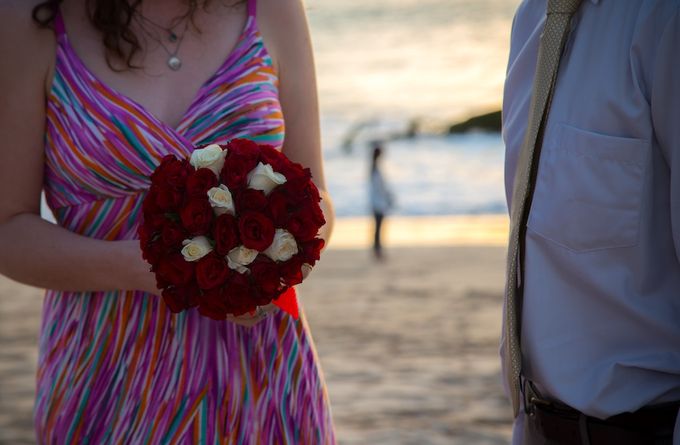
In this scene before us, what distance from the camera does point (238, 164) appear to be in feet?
7.78

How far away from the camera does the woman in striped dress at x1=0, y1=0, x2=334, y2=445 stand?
102 inches

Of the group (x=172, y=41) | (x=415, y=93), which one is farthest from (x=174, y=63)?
(x=415, y=93)

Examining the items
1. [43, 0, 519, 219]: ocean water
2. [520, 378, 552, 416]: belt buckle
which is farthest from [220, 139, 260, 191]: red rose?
[43, 0, 519, 219]: ocean water

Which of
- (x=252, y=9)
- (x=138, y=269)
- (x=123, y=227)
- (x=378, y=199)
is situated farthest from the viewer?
(x=378, y=199)

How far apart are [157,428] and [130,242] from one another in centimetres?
44

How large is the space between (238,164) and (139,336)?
0.55 m

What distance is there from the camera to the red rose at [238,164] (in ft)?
7.76

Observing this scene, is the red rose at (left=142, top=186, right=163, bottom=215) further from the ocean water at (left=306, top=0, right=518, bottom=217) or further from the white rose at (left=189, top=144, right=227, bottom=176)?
the ocean water at (left=306, top=0, right=518, bottom=217)

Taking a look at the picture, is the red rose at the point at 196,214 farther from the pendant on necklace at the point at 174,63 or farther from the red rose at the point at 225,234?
the pendant on necklace at the point at 174,63

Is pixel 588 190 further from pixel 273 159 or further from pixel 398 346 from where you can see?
pixel 398 346

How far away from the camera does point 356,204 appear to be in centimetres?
3219

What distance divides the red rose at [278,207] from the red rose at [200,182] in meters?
0.12

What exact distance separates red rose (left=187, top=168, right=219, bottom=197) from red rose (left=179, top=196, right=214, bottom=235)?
2cm

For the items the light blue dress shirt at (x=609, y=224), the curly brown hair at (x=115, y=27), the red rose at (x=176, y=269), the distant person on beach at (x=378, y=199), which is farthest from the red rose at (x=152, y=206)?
the distant person on beach at (x=378, y=199)
